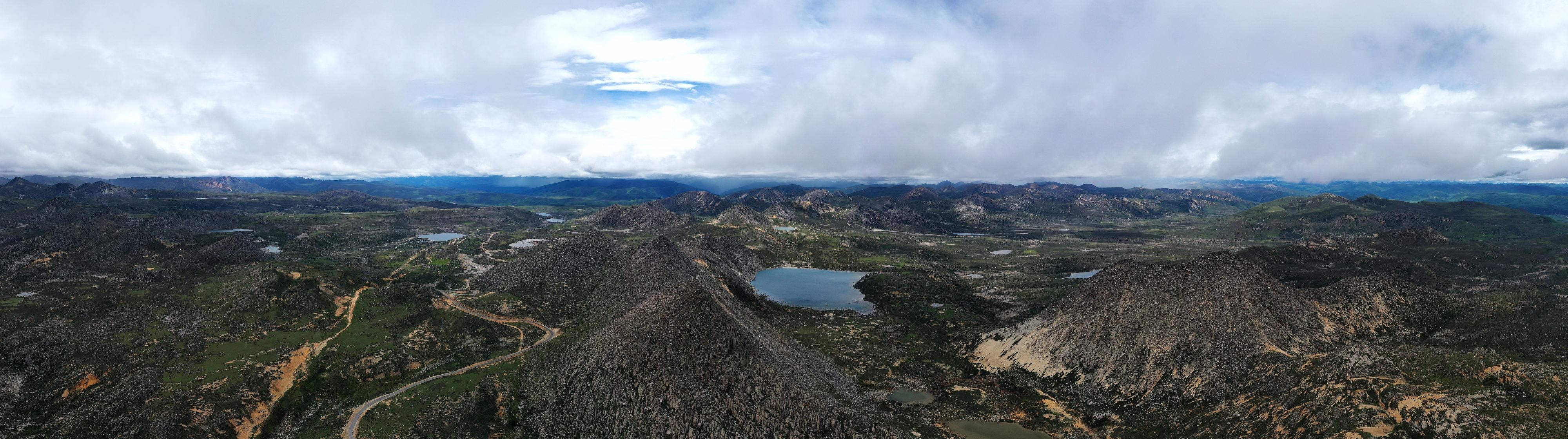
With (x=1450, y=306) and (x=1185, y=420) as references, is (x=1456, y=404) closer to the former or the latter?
(x=1185, y=420)

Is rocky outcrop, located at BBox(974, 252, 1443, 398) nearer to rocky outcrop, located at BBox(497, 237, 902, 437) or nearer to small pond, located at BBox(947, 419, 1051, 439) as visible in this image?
small pond, located at BBox(947, 419, 1051, 439)

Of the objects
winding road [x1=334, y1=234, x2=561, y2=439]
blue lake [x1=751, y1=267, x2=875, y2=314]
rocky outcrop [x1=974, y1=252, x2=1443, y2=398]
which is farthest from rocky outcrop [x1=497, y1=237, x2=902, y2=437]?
blue lake [x1=751, y1=267, x2=875, y2=314]

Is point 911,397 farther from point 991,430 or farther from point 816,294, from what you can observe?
point 816,294

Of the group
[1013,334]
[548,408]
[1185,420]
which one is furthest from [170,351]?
[1185,420]

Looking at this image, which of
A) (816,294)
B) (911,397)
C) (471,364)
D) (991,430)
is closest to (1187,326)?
(991,430)

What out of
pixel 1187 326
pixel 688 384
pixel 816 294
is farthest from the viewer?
pixel 816 294

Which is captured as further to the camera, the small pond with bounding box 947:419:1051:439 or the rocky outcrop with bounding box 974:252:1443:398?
the rocky outcrop with bounding box 974:252:1443:398
